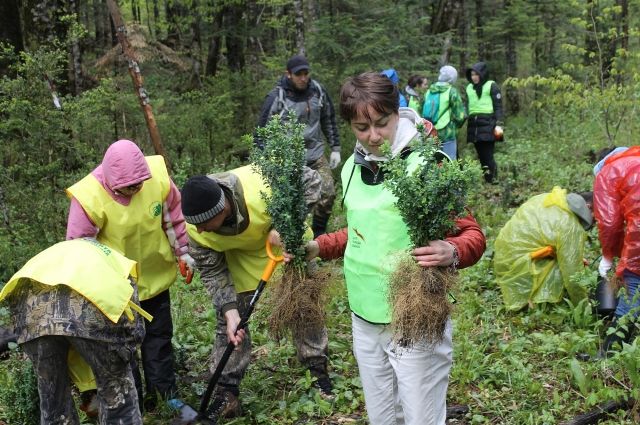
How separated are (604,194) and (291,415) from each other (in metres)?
2.61

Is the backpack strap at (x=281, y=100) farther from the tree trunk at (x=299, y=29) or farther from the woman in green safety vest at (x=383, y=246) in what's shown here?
the woman in green safety vest at (x=383, y=246)

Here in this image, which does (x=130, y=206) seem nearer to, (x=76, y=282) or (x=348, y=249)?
(x=76, y=282)

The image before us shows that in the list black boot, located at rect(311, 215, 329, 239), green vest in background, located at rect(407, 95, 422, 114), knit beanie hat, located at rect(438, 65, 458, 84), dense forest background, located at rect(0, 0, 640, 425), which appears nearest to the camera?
dense forest background, located at rect(0, 0, 640, 425)

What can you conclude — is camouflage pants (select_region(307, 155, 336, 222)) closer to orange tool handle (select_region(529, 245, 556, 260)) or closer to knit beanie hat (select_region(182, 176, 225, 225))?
orange tool handle (select_region(529, 245, 556, 260))

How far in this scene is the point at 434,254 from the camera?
2.19 metres

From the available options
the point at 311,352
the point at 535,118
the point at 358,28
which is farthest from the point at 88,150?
the point at 535,118

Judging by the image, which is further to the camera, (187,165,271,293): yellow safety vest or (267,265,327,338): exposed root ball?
(187,165,271,293): yellow safety vest

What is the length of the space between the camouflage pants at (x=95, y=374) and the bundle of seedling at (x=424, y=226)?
1.49 metres

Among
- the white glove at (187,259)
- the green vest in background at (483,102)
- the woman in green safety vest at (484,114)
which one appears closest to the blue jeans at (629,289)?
the white glove at (187,259)

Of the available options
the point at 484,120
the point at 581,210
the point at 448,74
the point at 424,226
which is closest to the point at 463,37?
the point at 484,120

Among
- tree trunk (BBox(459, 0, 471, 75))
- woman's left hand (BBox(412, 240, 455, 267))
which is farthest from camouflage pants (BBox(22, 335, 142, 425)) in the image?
tree trunk (BBox(459, 0, 471, 75))

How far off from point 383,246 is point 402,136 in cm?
46

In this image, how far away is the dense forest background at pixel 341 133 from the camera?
4051mm

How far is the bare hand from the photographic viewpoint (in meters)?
3.42
